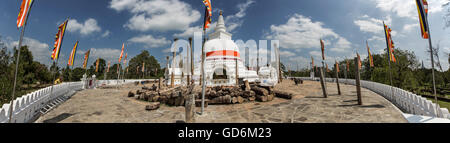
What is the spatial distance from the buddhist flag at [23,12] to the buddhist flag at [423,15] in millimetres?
11215

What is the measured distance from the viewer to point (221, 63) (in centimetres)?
2516

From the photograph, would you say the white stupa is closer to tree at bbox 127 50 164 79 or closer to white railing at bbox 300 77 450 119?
white railing at bbox 300 77 450 119

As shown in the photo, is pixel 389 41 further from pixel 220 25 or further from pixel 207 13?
pixel 220 25

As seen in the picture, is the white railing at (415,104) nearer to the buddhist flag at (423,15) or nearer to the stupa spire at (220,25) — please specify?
the buddhist flag at (423,15)

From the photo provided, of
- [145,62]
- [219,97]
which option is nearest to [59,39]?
[219,97]

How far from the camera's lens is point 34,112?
251 inches

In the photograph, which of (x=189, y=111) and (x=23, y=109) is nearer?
(x=189, y=111)

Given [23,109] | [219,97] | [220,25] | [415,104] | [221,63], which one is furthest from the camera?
[220,25]

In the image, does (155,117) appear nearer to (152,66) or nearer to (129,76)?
(129,76)

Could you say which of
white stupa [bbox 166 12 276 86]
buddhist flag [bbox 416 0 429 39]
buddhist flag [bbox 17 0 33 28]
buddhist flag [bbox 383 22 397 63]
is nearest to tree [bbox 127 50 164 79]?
white stupa [bbox 166 12 276 86]

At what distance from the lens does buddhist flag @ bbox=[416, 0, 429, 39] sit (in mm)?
5043

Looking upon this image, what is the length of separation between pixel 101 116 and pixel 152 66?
56.6 metres

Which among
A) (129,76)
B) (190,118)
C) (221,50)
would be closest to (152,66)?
(129,76)

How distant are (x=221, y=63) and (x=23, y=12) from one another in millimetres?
21611
